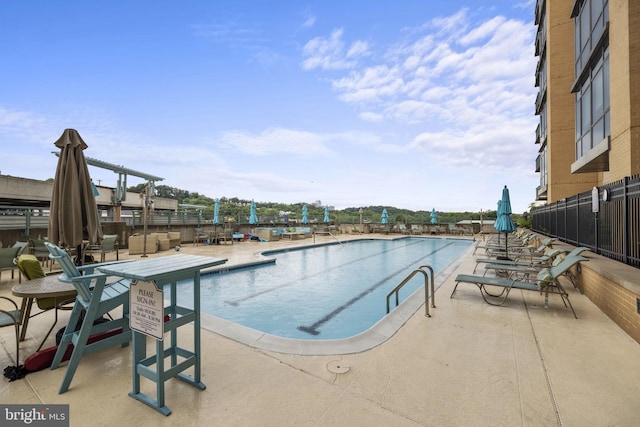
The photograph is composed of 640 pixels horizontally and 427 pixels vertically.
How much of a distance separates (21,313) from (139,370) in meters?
1.97

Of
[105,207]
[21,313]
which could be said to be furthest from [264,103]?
[105,207]

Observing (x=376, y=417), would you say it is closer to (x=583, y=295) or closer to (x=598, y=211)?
(x=583, y=295)

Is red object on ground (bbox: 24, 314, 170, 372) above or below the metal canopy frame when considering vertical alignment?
below

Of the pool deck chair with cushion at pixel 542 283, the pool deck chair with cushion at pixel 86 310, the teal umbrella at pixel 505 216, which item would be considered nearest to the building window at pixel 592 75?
the teal umbrella at pixel 505 216

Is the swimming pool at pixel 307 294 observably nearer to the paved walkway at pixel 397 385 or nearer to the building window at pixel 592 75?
the paved walkway at pixel 397 385

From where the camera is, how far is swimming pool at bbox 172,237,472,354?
181 inches

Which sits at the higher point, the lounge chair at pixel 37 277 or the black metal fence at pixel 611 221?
the black metal fence at pixel 611 221

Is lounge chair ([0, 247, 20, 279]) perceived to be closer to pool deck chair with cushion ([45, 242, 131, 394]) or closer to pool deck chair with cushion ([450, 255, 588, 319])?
pool deck chair with cushion ([45, 242, 131, 394])

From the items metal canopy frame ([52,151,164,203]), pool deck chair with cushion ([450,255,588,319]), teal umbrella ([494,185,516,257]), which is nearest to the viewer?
pool deck chair with cushion ([450,255,588,319])

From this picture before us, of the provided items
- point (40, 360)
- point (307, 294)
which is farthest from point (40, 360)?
point (307, 294)

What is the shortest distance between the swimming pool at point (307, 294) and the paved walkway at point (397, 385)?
1.48 meters

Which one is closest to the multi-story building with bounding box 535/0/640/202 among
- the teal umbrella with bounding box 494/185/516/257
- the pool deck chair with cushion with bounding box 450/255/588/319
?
the teal umbrella with bounding box 494/185/516/257

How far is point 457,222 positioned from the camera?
Answer: 24.4 meters

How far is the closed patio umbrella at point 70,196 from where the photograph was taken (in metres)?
3.53
